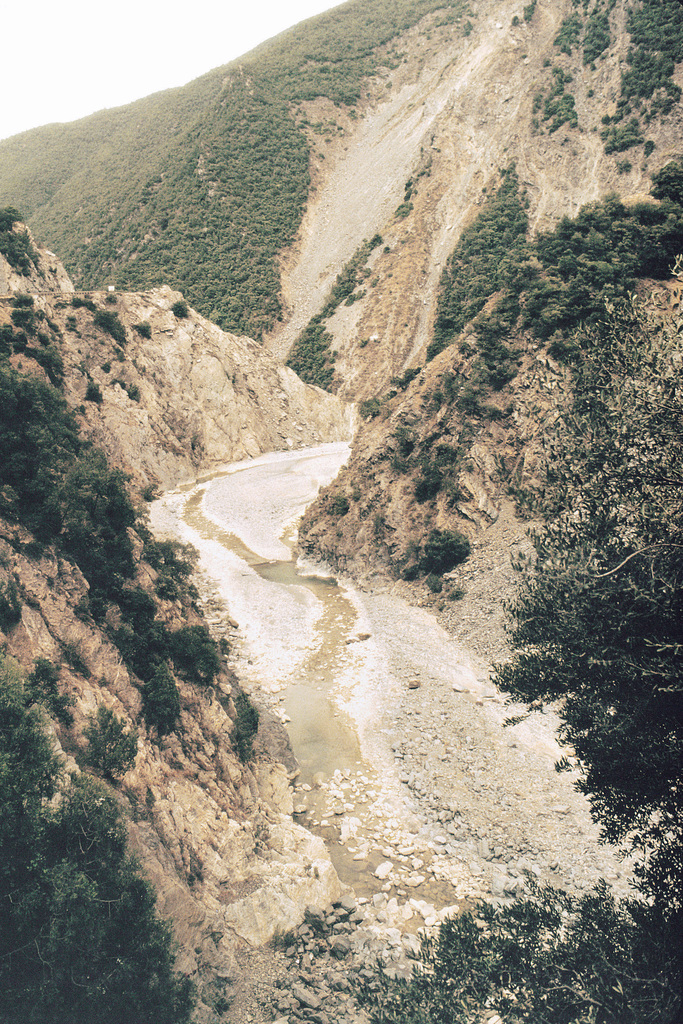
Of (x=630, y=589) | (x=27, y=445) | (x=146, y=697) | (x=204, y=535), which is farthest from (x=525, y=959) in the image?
(x=204, y=535)

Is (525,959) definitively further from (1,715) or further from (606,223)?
(606,223)

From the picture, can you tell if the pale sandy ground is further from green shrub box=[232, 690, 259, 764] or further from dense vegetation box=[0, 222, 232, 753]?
dense vegetation box=[0, 222, 232, 753]

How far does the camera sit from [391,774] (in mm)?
15984

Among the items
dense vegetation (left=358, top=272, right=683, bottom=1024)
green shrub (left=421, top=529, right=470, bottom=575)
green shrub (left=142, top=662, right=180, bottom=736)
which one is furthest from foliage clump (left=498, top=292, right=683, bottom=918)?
green shrub (left=421, top=529, right=470, bottom=575)

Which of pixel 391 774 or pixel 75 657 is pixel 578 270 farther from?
pixel 75 657

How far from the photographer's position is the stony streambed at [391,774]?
11.4m

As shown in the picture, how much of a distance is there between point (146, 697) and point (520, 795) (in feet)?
30.4

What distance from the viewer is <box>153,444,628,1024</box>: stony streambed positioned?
11.4 m

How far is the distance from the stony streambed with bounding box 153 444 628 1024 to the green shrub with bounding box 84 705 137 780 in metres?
4.36

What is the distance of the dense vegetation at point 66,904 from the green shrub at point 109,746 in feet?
2.73

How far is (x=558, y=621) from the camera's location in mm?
8820

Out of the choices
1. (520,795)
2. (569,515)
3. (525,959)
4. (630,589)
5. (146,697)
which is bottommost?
(520,795)

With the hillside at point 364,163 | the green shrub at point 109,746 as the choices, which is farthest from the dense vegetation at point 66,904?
the hillside at point 364,163

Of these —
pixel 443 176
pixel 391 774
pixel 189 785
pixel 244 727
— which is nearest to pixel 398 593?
pixel 391 774
